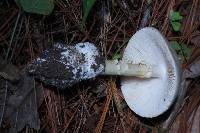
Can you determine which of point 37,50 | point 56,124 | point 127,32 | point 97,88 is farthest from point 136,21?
point 56,124

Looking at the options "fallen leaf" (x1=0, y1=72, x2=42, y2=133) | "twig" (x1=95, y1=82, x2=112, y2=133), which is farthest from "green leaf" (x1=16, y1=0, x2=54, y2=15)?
"twig" (x1=95, y1=82, x2=112, y2=133)

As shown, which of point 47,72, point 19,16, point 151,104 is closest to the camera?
point 47,72

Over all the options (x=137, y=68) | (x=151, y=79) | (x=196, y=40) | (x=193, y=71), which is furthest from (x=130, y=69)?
(x=196, y=40)

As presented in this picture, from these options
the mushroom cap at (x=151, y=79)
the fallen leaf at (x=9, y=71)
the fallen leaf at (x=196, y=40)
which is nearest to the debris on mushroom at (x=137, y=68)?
the mushroom cap at (x=151, y=79)

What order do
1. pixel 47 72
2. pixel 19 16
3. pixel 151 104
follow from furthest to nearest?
pixel 19 16, pixel 151 104, pixel 47 72

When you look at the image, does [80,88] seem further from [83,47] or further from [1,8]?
[1,8]

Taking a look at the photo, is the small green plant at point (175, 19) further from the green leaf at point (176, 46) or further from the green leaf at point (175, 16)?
the green leaf at point (176, 46)

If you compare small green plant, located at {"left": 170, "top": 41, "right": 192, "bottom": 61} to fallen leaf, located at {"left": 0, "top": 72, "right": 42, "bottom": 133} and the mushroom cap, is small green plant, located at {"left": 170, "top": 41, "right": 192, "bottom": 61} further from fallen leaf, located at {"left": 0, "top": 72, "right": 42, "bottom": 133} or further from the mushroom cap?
fallen leaf, located at {"left": 0, "top": 72, "right": 42, "bottom": 133}
